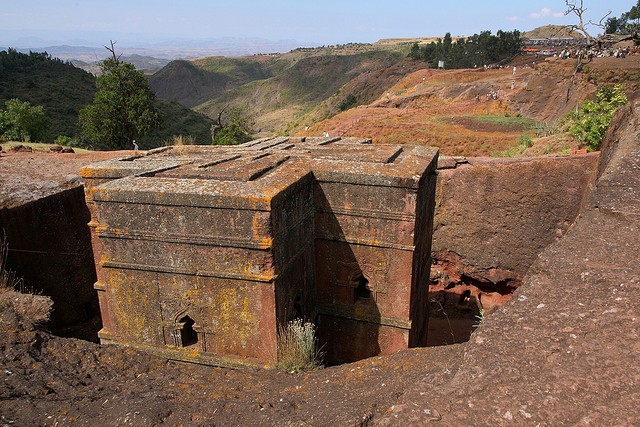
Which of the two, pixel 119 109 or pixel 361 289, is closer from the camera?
pixel 361 289

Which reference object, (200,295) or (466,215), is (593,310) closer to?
(200,295)

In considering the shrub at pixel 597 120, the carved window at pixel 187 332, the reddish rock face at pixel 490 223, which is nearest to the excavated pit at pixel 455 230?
the reddish rock face at pixel 490 223

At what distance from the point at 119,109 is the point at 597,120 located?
2094 cm

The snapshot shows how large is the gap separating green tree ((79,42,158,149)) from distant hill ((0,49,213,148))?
8850 mm

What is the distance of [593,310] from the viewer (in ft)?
10.2

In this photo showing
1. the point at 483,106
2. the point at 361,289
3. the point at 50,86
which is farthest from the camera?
the point at 50,86

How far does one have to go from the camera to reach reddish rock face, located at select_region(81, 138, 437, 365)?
5473 millimetres

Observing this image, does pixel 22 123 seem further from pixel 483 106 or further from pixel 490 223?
pixel 483 106

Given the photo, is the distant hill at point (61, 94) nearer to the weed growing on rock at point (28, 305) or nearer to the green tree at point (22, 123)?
the green tree at point (22, 123)

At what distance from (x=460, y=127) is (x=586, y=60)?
7035 millimetres

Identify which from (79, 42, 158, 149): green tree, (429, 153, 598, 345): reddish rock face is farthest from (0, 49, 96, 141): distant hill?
(429, 153, 598, 345): reddish rock face

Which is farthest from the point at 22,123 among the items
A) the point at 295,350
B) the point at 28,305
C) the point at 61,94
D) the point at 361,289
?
the point at 61,94

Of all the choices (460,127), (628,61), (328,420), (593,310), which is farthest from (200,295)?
(628,61)

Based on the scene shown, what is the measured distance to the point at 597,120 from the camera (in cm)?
1179
